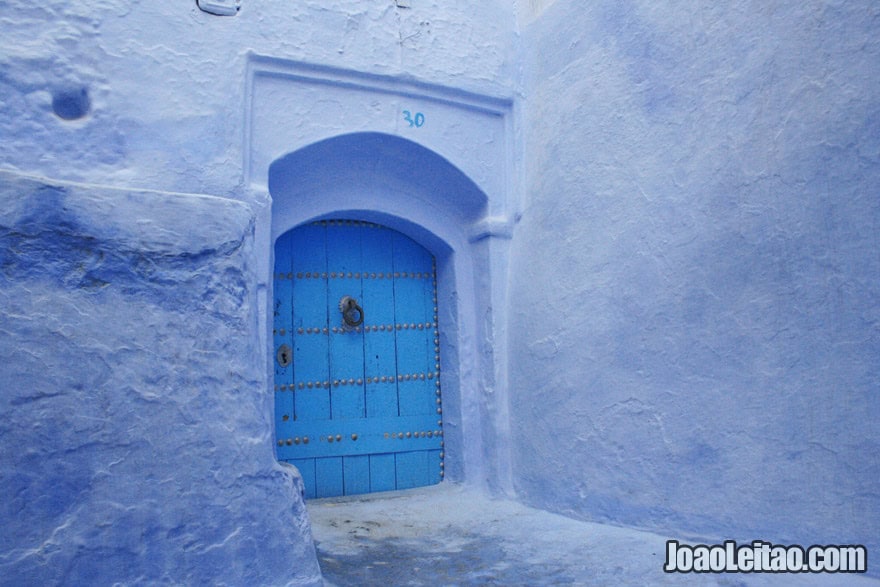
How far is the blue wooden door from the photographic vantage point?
3330 millimetres

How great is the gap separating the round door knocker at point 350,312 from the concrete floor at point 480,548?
2.79 feet

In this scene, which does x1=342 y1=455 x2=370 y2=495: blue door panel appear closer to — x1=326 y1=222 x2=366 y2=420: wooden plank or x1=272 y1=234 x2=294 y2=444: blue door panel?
x1=326 y1=222 x2=366 y2=420: wooden plank

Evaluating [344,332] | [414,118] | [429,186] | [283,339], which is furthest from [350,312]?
[414,118]

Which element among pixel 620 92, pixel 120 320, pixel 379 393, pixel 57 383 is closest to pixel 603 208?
pixel 620 92

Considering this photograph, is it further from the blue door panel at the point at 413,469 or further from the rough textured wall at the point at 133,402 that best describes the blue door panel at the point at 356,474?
the rough textured wall at the point at 133,402

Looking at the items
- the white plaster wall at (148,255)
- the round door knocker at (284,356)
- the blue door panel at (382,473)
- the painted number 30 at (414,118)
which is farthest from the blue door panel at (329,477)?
the painted number 30 at (414,118)

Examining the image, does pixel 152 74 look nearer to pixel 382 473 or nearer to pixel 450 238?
pixel 450 238

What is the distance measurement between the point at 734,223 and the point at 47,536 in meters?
2.19

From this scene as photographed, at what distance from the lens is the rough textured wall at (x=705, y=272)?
6.76 ft

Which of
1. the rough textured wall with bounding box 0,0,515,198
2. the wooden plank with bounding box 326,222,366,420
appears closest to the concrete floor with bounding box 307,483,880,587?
the wooden plank with bounding box 326,222,366,420

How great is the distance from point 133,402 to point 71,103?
135cm

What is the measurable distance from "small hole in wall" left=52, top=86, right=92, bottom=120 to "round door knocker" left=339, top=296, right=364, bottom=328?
4.66 ft

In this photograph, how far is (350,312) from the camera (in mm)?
3459

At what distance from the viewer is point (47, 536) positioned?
1578 millimetres
